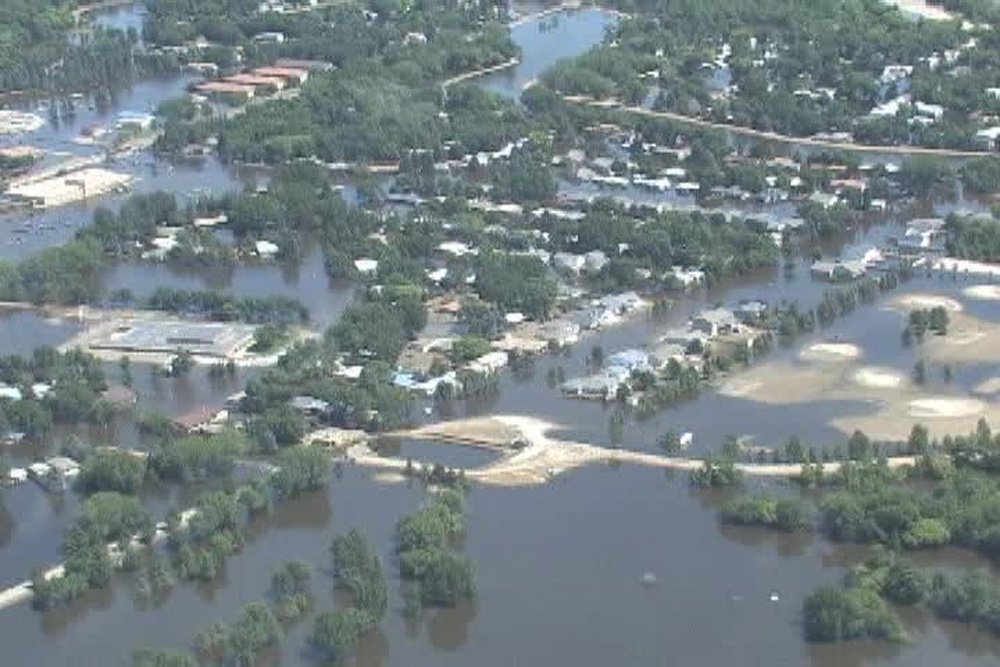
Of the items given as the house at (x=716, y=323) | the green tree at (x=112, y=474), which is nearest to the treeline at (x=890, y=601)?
the green tree at (x=112, y=474)

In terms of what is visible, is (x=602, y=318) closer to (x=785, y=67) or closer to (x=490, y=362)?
(x=490, y=362)

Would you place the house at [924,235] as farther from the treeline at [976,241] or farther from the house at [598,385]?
the house at [598,385]

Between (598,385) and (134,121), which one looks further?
(134,121)

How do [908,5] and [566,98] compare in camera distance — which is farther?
[908,5]

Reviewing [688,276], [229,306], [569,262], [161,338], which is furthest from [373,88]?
[161,338]

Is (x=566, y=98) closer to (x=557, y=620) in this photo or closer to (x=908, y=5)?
(x=908, y=5)

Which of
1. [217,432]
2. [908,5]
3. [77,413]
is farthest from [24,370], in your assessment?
[908,5]

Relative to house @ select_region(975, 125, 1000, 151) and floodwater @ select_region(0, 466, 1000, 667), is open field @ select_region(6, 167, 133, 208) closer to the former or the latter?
floodwater @ select_region(0, 466, 1000, 667)
